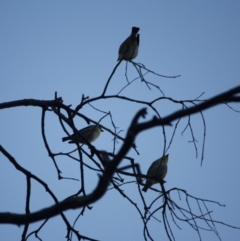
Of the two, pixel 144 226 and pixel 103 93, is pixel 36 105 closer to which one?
pixel 103 93

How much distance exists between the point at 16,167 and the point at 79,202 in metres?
1.31

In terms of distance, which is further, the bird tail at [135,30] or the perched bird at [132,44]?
the bird tail at [135,30]

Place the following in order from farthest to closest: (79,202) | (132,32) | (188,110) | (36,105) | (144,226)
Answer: (132,32)
(36,105)
(144,226)
(79,202)
(188,110)

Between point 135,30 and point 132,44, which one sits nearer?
point 132,44

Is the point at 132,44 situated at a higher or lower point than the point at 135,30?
lower

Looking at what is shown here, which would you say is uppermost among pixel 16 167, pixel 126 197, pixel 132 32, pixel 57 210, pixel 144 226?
pixel 132 32

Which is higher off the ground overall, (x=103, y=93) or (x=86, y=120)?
(x=103, y=93)

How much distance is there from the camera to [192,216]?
2.23 metres

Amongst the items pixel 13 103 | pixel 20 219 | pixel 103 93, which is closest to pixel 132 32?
pixel 103 93

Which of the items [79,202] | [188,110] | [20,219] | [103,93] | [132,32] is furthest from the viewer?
[132,32]

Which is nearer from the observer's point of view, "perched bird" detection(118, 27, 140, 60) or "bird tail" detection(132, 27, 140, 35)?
"perched bird" detection(118, 27, 140, 60)

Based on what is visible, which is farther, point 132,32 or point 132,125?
point 132,32

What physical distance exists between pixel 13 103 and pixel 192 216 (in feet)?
4.50

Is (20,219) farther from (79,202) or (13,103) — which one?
(13,103)
